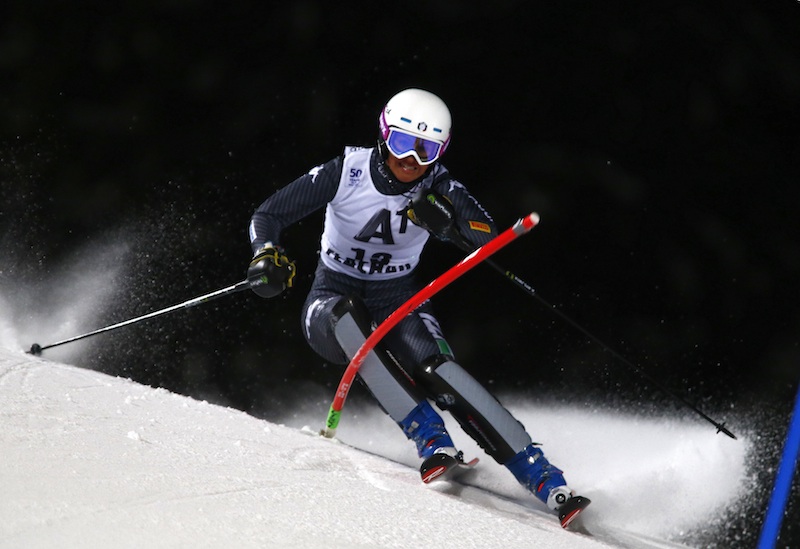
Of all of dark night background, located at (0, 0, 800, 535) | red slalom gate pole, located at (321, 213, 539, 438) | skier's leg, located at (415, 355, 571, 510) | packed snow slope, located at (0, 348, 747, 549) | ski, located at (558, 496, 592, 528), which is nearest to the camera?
packed snow slope, located at (0, 348, 747, 549)

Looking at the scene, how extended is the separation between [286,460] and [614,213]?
2.31 meters

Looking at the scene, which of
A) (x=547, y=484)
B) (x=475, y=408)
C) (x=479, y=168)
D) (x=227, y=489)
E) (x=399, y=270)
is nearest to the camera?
(x=227, y=489)

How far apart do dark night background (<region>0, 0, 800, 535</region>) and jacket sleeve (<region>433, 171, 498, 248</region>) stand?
1.14 m

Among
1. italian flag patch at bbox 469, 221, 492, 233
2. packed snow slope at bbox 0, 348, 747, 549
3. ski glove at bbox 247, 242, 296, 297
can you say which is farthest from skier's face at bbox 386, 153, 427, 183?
packed snow slope at bbox 0, 348, 747, 549

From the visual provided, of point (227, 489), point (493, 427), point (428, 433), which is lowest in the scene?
point (428, 433)

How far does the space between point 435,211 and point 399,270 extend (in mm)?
423

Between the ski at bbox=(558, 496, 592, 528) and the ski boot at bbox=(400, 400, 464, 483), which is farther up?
the ski at bbox=(558, 496, 592, 528)

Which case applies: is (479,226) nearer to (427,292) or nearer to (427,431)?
(427,292)

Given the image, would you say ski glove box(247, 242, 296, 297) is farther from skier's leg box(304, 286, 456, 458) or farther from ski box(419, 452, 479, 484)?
ski box(419, 452, 479, 484)

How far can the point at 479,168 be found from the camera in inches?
161

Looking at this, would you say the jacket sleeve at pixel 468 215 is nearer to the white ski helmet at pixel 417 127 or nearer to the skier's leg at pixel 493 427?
the white ski helmet at pixel 417 127

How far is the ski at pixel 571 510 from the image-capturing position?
2.32 metres

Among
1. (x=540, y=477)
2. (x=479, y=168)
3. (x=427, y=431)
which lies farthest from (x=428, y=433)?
(x=479, y=168)

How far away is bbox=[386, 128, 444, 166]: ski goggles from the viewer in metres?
2.81
